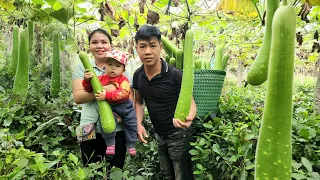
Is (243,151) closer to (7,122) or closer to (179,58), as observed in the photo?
(179,58)

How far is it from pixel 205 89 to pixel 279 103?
2.22m

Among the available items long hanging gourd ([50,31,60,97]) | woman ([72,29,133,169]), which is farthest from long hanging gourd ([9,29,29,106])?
woman ([72,29,133,169])

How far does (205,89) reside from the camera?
2.81m

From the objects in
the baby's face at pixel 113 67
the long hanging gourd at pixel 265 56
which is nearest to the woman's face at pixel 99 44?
the baby's face at pixel 113 67

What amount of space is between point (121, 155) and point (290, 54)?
2134mm

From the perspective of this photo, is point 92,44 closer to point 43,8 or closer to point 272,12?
point 43,8

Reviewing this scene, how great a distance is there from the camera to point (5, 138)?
5.35 feet

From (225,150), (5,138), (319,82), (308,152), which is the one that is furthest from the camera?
(319,82)

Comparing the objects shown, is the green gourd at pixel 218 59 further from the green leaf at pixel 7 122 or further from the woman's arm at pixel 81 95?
the green leaf at pixel 7 122

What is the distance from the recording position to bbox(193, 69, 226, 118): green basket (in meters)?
2.77

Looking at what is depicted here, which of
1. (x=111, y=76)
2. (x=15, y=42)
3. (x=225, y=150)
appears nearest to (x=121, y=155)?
(x=111, y=76)

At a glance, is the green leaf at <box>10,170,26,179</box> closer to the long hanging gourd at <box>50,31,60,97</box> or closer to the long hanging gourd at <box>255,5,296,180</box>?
the long hanging gourd at <box>255,5,296,180</box>

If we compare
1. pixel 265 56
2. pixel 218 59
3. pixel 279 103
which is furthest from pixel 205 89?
pixel 279 103

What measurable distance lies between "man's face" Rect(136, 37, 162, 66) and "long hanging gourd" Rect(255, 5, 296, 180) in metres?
1.79
